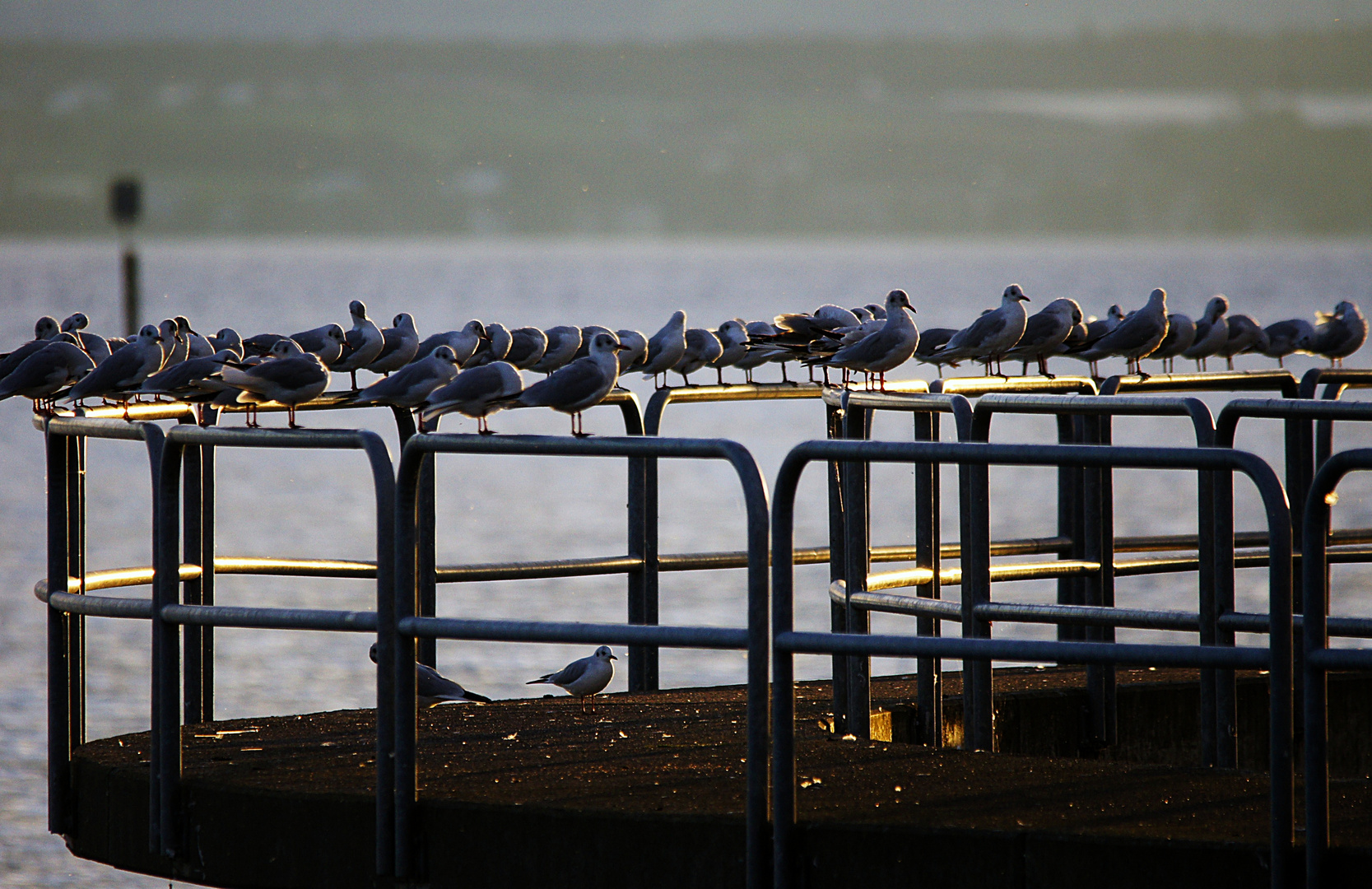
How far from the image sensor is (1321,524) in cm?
446

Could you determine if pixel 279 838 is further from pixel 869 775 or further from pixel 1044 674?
pixel 1044 674

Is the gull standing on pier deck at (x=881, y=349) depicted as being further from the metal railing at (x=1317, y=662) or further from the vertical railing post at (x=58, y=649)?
the metal railing at (x=1317, y=662)

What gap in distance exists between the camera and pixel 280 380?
257 inches

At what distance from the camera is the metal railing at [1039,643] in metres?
4.40

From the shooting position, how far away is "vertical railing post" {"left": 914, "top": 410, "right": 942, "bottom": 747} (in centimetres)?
706

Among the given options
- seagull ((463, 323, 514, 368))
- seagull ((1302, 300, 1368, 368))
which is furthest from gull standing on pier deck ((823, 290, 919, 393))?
seagull ((1302, 300, 1368, 368))

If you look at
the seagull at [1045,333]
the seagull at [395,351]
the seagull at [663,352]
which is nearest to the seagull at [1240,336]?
the seagull at [1045,333]

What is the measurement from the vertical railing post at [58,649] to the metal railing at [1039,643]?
103 inches

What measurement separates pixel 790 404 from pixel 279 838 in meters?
60.0

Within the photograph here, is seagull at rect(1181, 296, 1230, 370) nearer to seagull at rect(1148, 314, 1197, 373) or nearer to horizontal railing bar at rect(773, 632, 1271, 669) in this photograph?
seagull at rect(1148, 314, 1197, 373)

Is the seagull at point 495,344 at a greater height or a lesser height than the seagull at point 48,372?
greater

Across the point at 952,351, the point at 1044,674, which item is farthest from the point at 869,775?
the point at 952,351

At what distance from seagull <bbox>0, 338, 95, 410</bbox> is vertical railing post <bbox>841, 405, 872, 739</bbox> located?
3912 mm

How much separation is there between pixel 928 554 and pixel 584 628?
2.63m
